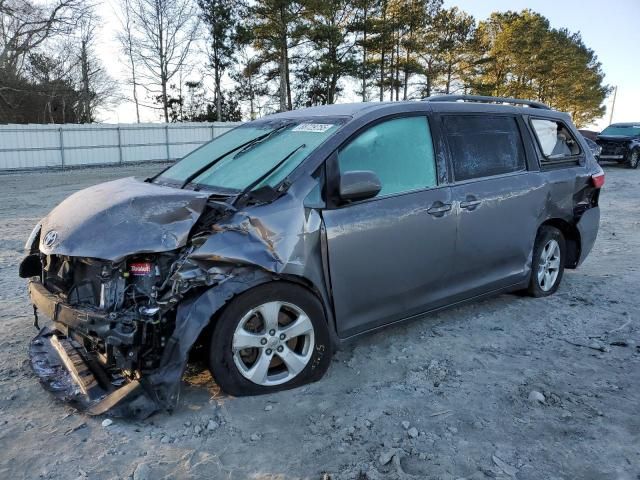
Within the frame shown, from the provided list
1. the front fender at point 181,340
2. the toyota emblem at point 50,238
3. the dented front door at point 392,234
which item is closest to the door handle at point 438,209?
the dented front door at point 392,234

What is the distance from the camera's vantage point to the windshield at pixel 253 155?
137 inches

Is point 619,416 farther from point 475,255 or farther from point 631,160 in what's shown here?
point 631,160

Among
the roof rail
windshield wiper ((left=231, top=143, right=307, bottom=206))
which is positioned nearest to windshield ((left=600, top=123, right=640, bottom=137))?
the roof rail

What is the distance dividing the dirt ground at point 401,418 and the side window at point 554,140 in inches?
60.4

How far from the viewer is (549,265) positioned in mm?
5125

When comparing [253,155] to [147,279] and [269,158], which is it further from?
[147,279]

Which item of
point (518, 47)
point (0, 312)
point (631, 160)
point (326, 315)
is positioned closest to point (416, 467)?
point (326, 315)

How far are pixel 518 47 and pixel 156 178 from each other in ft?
160

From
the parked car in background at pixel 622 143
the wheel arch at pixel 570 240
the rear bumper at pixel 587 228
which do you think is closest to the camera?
the wheel arch at pixel 570 240

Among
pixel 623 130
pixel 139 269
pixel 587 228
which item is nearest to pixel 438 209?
pixel 139 269

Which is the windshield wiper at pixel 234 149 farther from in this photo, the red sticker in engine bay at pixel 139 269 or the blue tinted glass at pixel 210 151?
the red sticker in engine bay at pixel 139 269

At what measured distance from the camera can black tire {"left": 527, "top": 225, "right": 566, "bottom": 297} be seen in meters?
4.87

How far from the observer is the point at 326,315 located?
340 cm

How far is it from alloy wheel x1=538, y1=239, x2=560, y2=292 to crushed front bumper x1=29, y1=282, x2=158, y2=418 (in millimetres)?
3695
